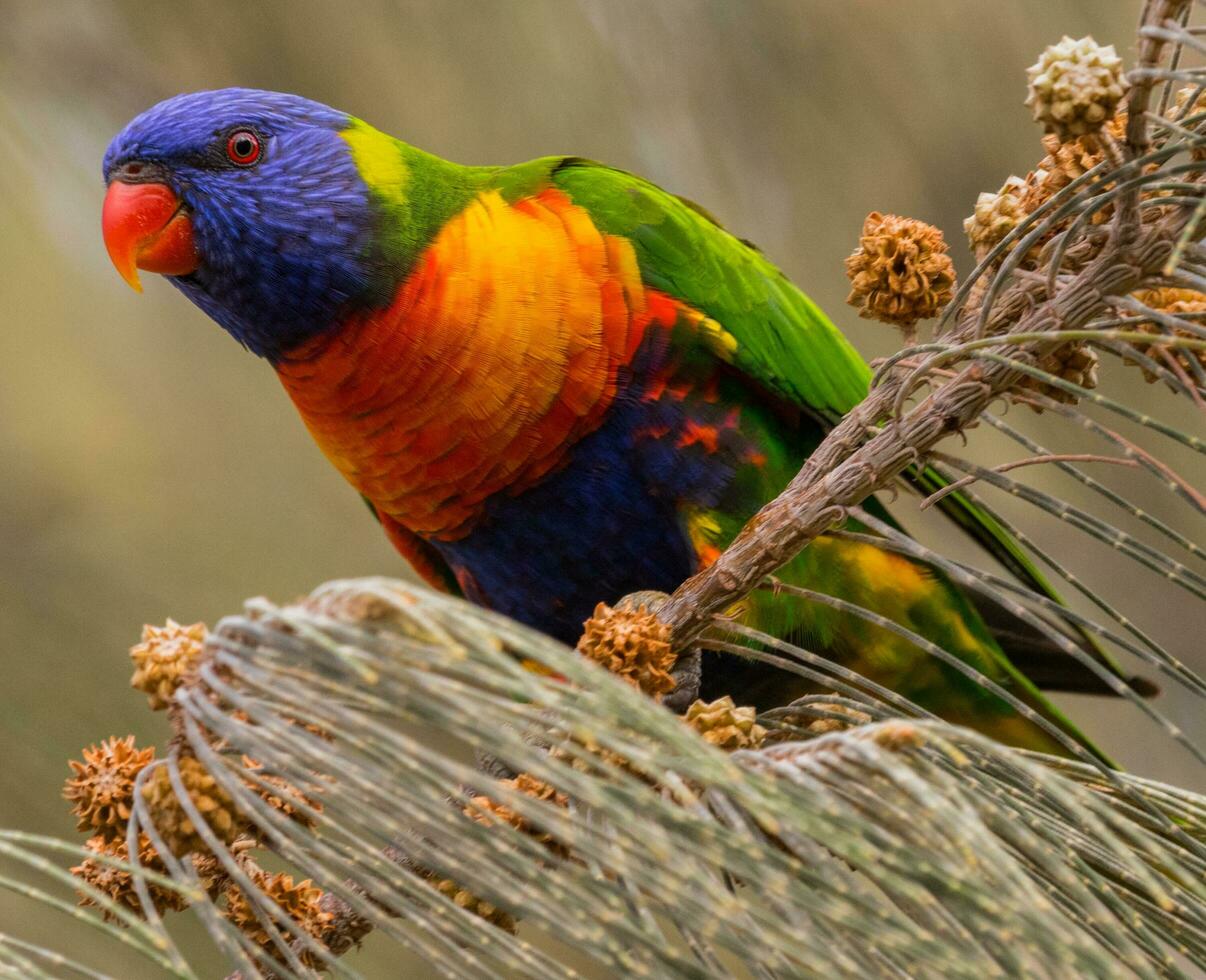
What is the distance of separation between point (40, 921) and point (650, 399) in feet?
3.80

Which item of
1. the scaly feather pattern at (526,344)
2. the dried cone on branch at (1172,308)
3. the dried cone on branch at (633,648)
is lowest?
the dried cone on branch at (1172,308)

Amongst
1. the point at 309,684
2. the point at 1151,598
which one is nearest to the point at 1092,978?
the point at 309,684

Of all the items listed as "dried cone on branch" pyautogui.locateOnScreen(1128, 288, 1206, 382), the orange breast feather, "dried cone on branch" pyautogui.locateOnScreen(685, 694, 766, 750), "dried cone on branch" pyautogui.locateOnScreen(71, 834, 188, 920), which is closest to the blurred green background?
the orange breast feather

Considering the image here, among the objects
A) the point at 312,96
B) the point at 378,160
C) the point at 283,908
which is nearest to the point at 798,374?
the point at 378,160

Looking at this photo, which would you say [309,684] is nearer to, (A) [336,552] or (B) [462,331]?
(B) [462,331]

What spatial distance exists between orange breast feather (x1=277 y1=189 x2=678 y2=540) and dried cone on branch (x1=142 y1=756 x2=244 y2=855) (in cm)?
82

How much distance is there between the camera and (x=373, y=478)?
1514 millimetres

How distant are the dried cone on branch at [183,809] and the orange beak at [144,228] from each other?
0.99m

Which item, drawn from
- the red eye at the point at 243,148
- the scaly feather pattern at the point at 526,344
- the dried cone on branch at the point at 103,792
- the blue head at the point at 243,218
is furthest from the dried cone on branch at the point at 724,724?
the red eye at the point at 243,148

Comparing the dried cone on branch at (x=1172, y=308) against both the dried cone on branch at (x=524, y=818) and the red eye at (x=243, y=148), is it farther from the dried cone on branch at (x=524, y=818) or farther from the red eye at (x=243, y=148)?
the red eye at (x=243, y=148)

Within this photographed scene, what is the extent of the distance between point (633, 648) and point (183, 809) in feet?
0.98

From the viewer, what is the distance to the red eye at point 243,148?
1.51 m

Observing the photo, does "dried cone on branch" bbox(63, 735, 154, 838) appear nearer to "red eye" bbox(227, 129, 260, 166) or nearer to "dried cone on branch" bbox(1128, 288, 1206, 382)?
"dried cone on branch" bbox(1128, 288, 1206, 382)

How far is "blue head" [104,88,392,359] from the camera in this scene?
1.45m
